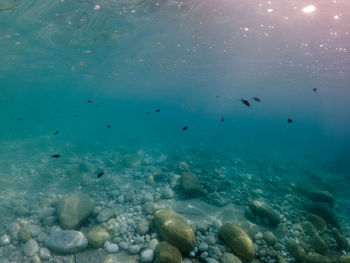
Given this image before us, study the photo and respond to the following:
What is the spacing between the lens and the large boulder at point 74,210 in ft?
21.1

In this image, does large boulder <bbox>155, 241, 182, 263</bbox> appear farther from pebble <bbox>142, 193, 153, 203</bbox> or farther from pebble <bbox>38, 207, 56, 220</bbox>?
pebble <bbox>38, 207, 56, 220</bbox>

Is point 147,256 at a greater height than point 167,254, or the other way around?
point 167,254

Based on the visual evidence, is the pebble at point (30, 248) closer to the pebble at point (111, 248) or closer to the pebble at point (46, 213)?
the pebble at point (46, 213)

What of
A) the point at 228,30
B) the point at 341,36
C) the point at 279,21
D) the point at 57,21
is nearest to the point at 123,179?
the point at 57,21

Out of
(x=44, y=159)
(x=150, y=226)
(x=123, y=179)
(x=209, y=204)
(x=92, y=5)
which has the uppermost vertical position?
(x=92, y=5)

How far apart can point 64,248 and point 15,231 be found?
212 centimetres

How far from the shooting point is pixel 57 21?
43.4 ft

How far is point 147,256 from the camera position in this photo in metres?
5.08

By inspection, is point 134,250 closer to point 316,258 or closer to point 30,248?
point 30,248

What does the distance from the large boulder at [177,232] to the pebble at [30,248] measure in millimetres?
3558

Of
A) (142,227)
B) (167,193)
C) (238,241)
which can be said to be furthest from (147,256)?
(167,193)

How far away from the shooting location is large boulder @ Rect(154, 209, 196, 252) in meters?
5.24

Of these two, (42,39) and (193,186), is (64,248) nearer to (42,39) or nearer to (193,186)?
(193,186)

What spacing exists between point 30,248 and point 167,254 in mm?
4103
